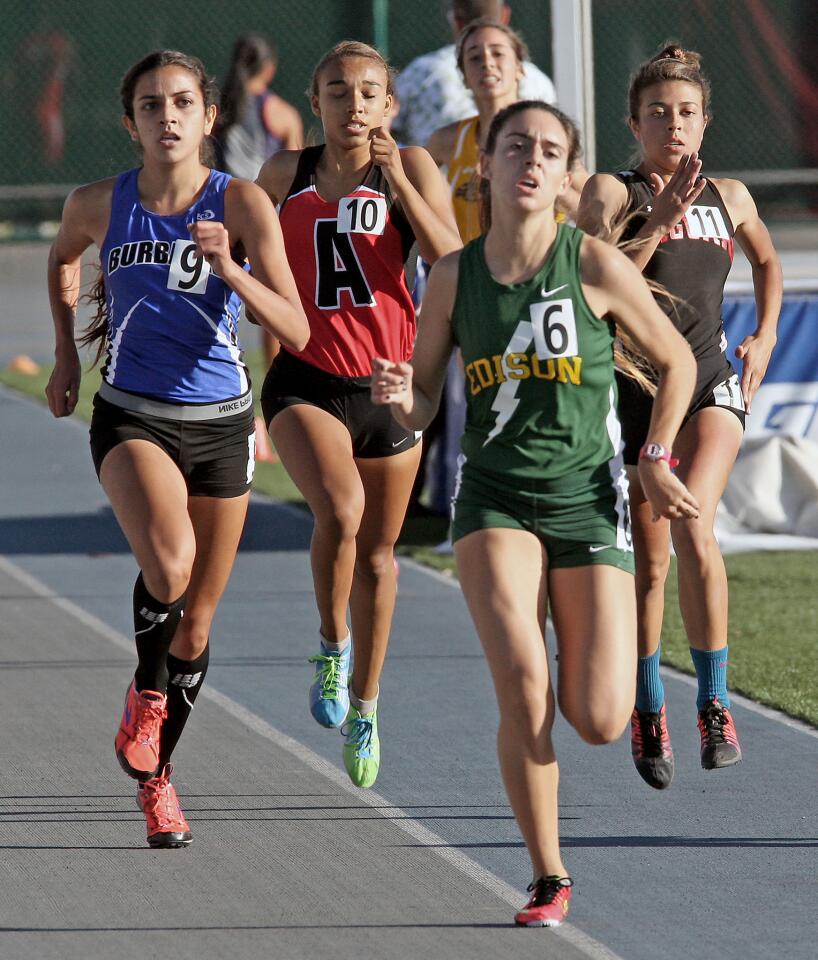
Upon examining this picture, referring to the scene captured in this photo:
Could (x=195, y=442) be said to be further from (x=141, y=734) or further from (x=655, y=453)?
(x=655, y=453)

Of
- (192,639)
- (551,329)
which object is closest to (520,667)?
(551,329)

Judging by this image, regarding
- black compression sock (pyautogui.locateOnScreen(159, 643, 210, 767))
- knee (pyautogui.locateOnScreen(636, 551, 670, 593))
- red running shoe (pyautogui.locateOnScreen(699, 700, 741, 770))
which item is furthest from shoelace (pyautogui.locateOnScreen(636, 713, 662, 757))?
black compression sock (pyautogui.locateOnScreen(159, 643, 210, 767))

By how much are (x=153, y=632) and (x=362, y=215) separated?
1.57 metres

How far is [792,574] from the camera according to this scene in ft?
31.5

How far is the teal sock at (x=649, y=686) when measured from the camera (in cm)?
589

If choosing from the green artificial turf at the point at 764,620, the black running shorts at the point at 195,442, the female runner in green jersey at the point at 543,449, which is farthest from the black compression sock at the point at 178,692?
the green artificial turf at the point at 764,620

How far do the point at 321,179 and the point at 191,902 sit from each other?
8.05ft

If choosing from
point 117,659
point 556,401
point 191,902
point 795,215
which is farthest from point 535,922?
point 795,215

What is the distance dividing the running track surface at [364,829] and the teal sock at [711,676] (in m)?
0.29

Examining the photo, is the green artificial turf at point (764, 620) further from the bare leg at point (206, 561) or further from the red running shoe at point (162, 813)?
the red running shoe at point (162, 813)

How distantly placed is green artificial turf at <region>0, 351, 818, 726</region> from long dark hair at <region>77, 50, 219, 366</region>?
2979 millimetres

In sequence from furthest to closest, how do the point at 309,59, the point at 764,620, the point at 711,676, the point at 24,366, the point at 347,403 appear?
the point at 309,59, the point at 24,366, the point at 764,620, the point at 347,403, the point at 711,676

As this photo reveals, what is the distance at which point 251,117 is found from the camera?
44.5 feet

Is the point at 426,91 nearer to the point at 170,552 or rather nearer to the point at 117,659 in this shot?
the point at 117,659
